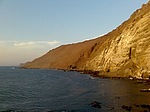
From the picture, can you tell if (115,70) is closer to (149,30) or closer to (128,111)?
(149,30)

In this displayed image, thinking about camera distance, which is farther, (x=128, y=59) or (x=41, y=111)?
(x=128, y=59)

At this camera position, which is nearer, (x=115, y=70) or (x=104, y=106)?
(x=104, y=106)

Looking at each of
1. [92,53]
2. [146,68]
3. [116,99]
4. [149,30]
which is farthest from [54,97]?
[92,53]

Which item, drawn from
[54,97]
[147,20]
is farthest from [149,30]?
[54,97]

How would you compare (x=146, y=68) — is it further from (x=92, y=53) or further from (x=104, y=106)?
(x=92, y=53)

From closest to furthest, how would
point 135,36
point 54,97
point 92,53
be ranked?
point 54,97 < point 135,36 < point 92,53

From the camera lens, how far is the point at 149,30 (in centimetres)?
9012

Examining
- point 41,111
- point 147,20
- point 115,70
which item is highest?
point 147,20

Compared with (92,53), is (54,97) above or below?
below

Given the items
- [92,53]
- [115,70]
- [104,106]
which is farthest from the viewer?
[92,53]

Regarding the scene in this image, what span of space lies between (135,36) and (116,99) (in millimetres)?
48599

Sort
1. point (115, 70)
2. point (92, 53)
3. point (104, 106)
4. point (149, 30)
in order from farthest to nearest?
point (92, 53) < point (115, 70) < point (149, 30) < point (104, 106)

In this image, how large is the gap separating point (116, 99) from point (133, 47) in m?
48.0

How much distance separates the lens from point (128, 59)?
99.1m
